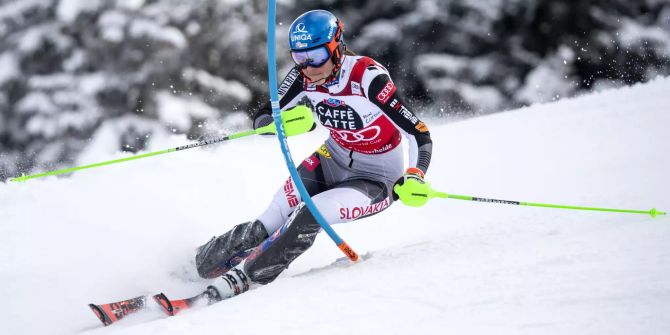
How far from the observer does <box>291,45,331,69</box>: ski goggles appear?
3506mm

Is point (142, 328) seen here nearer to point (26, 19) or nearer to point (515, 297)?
point (515, 297)

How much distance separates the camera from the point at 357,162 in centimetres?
402

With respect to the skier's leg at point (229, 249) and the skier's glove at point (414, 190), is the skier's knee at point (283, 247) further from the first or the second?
the skier's glove at point (414, 190)

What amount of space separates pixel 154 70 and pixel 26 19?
1.82 m

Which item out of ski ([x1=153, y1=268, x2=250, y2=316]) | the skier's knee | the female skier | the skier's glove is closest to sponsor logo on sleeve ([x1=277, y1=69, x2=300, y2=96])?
the female skier

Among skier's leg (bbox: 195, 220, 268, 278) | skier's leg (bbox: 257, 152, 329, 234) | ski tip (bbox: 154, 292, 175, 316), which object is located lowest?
ski tip (bbox: 154, 292, 175, 316)

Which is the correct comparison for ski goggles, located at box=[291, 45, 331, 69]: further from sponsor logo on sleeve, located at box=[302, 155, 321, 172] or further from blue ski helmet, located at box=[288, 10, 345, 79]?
sponsor logo on sleeve, located at box=[302, 155, 321, 172]

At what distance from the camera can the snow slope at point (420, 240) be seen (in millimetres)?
2572

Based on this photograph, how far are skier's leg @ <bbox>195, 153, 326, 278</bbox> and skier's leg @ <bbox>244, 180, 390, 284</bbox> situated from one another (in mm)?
327

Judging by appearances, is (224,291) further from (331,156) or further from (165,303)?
(331,156)

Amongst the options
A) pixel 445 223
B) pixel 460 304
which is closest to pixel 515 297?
pixel 460 304

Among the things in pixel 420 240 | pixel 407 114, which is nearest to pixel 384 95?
pixel 407 114

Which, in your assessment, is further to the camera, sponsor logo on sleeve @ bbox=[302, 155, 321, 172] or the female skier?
sponsor logo on sleeve @ bbox=[302, 155, 321, 172]

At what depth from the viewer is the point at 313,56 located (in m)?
3.53
